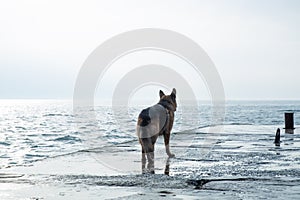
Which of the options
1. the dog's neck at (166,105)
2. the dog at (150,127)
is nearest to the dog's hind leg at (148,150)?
the dog at (150,127)

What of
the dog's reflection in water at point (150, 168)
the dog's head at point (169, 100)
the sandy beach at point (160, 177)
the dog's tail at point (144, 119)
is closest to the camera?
the sandy beach at point (160, 177)

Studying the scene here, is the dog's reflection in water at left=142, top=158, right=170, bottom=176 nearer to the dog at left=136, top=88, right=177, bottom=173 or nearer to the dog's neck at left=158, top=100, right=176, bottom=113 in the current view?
the dog at left=136, top=88, right=177, bottom=173

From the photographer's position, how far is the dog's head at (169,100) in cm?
1285

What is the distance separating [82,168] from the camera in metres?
10.6

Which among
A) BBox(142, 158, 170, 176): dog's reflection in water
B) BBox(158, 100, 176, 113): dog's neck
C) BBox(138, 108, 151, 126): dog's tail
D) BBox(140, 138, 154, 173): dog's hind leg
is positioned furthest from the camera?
BBox(158, 100, 176, 113): dog's neck

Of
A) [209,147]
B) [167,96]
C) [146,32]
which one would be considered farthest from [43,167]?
[146,32]

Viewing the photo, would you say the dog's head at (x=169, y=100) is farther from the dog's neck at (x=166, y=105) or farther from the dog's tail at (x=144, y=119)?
the dog's tail at (x=144, y=119)

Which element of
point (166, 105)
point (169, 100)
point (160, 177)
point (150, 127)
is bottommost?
point (160, 177)

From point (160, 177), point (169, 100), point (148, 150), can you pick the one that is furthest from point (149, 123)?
point (169, 100)

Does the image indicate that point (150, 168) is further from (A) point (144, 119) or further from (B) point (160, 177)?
(B) point (160, 177)

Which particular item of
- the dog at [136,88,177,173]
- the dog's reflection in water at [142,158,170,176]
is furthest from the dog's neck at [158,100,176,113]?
the dog's reflection in water at [142,158,170,176]

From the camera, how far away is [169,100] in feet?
43.1

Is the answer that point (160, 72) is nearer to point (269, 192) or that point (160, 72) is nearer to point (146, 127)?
point (146, 127)

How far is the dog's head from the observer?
12.9 m
